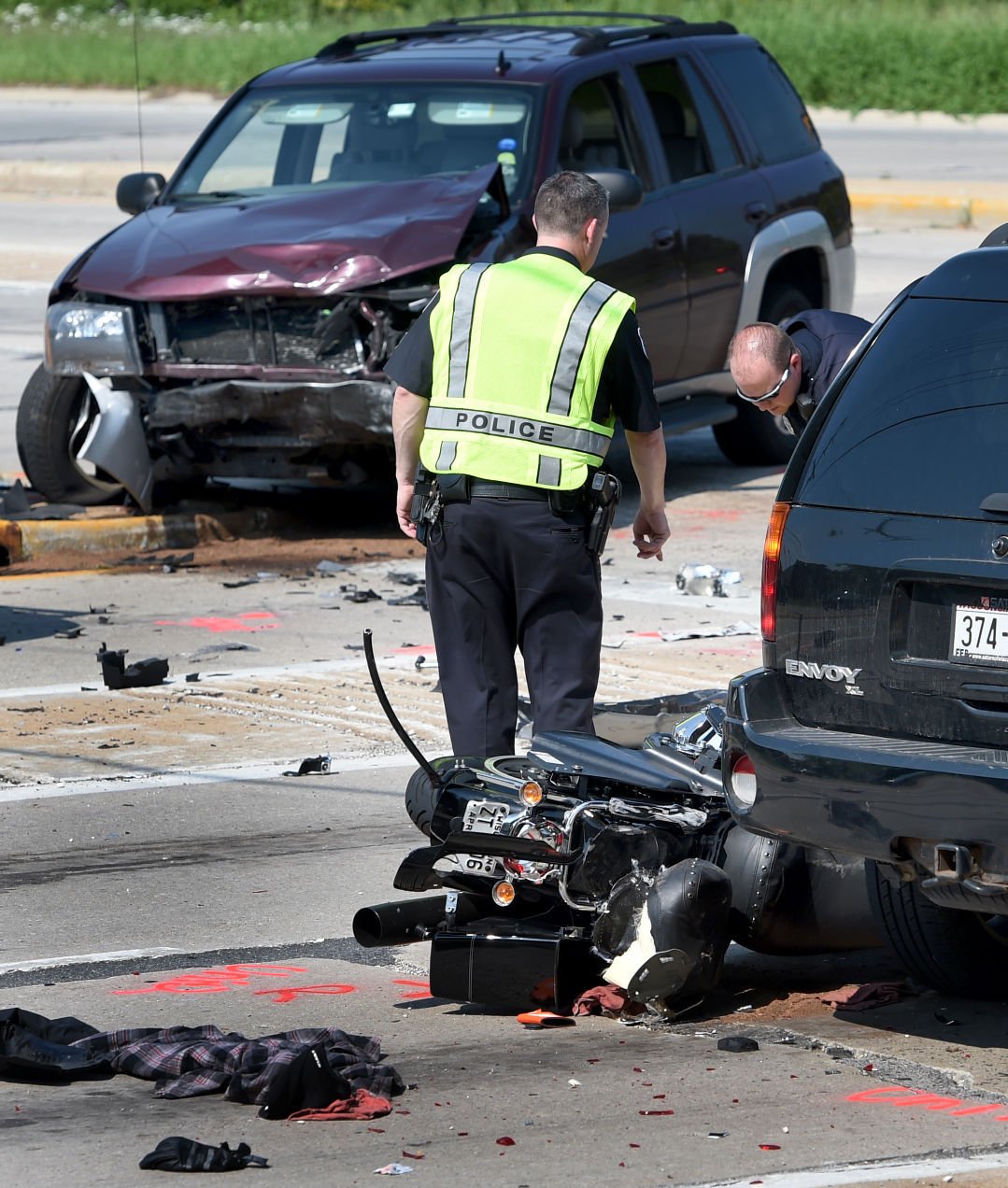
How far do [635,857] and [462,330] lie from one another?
1.57 meters

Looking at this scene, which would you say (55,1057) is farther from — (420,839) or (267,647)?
(267,647)

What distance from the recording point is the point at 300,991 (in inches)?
216

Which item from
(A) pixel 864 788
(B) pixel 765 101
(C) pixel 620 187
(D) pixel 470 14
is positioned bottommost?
(A) pixel 864 788

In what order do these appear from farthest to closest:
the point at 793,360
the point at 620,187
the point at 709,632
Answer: the point at 620,187 < the point at 709,632 < the point at 793,360

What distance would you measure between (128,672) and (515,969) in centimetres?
374

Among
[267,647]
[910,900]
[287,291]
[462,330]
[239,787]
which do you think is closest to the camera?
[910,900]

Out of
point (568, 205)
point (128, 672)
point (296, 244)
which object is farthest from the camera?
point (296, 244)

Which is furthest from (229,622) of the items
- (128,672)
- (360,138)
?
(360,138)

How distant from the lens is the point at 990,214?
80.5 feet

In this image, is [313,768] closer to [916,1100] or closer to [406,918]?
Answer: [406,918]

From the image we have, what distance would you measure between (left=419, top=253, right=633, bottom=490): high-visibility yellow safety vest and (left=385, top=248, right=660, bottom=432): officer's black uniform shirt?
0.04 metres

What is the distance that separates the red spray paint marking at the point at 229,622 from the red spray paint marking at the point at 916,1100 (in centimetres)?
531

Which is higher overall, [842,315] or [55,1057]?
[842,315]

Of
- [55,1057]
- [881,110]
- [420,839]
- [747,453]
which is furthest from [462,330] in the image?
[881,110]
